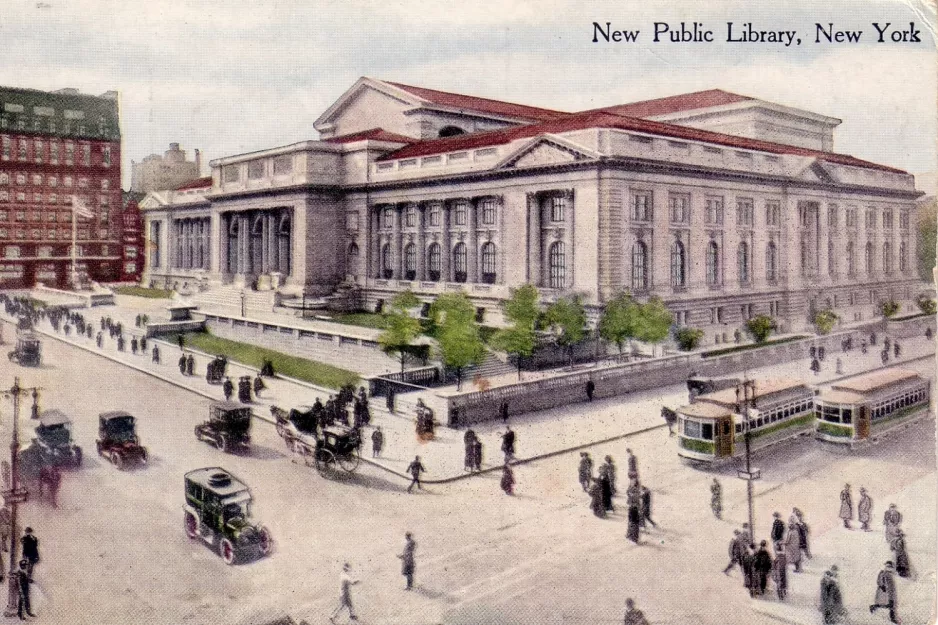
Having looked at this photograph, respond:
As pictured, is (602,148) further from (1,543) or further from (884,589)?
(1,543)

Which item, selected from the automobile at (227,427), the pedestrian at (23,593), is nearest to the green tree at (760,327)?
the automobile at (227,427)

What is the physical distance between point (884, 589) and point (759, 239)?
13040 millimetres

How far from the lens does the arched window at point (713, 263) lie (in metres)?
28.1

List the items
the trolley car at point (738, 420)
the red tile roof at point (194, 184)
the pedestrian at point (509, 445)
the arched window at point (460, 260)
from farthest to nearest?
the arched window at point (460, 260), the red tile roof at point (194, 184), the trolley car at point (738, 420), the pedestrian at point (509, 445)

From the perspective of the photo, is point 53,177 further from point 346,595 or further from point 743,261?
point 743,261

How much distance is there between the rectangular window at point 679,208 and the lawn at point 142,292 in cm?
1709

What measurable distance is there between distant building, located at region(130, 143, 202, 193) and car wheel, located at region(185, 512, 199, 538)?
8.79 m

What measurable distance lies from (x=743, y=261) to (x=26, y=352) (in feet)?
68.2

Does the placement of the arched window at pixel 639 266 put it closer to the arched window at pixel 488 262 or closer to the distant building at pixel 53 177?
the arched window at pixel 488 262

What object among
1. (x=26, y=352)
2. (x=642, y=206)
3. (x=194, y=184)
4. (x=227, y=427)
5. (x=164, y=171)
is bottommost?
(x=227, y=427)

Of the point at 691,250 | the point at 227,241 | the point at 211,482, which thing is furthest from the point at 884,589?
the point at 227,241

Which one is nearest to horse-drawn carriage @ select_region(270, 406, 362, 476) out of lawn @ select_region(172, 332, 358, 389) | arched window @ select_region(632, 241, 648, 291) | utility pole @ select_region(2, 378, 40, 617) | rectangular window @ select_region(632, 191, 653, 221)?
lawn @ select_region(172, 332, 358, 389)

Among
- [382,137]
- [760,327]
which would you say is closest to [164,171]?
[382,137]

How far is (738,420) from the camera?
19.8 meters
